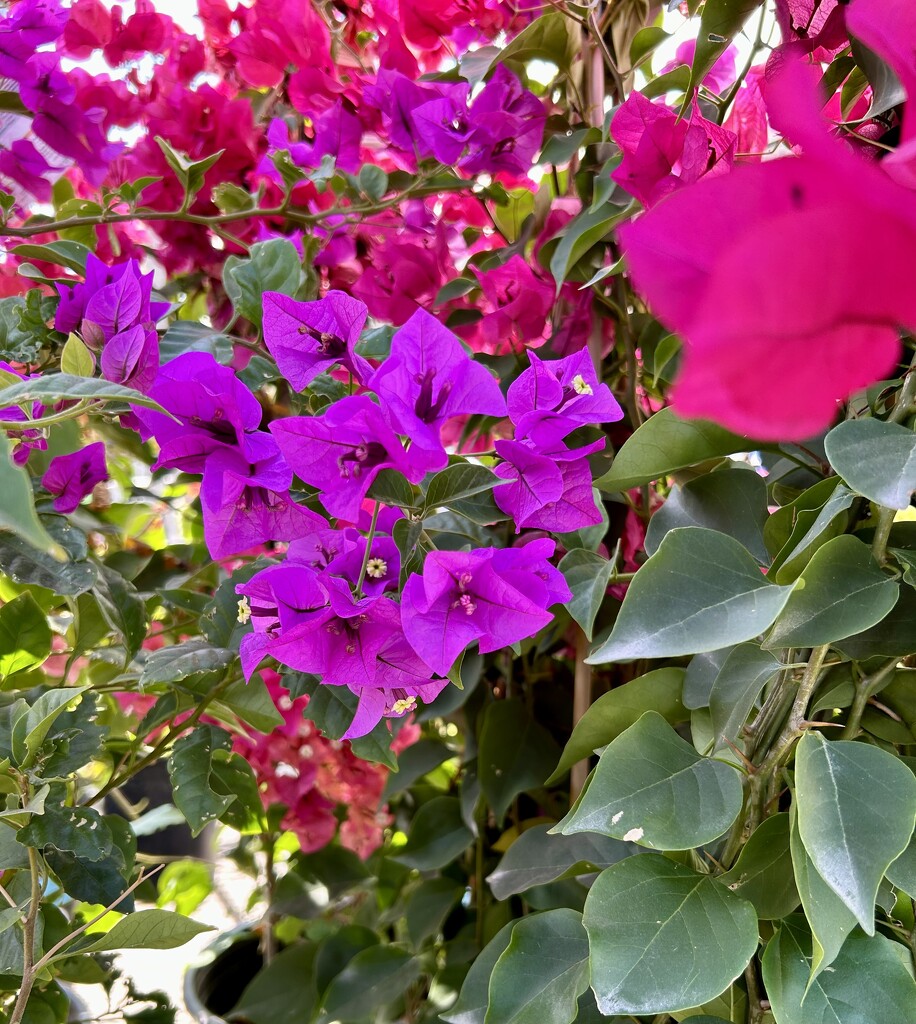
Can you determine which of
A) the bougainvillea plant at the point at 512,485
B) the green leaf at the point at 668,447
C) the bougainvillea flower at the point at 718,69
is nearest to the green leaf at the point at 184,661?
the bougainvillea plant at the point at 512,485

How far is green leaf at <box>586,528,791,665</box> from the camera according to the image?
0.98 feet

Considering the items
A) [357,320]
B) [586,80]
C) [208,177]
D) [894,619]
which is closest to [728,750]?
[894,619]

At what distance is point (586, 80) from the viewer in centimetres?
58

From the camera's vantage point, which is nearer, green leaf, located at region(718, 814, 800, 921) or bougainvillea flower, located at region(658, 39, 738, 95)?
green leaf, located at region(718, 814, 800, 921)

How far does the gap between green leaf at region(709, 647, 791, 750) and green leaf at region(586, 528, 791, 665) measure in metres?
0.04

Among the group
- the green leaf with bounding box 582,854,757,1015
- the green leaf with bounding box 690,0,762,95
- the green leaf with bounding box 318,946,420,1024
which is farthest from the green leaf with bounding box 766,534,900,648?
the green leaf with bounding box 318,946,420,1024

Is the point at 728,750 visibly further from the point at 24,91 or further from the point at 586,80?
the point at 24,91

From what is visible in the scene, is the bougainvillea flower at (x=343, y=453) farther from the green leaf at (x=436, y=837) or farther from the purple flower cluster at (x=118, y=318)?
the green leaf at (x=436, y=837)

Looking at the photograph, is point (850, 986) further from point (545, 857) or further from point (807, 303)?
point (807, 303)

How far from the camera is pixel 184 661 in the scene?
16.7 inches

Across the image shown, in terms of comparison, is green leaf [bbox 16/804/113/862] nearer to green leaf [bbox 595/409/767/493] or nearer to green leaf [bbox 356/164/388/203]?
green leaf [bbox 595/409/767/493]

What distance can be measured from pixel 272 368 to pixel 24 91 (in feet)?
0.95

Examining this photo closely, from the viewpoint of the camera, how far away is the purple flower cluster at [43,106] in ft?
1.70

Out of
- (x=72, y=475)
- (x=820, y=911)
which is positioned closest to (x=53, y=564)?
(x=72, y=475)
